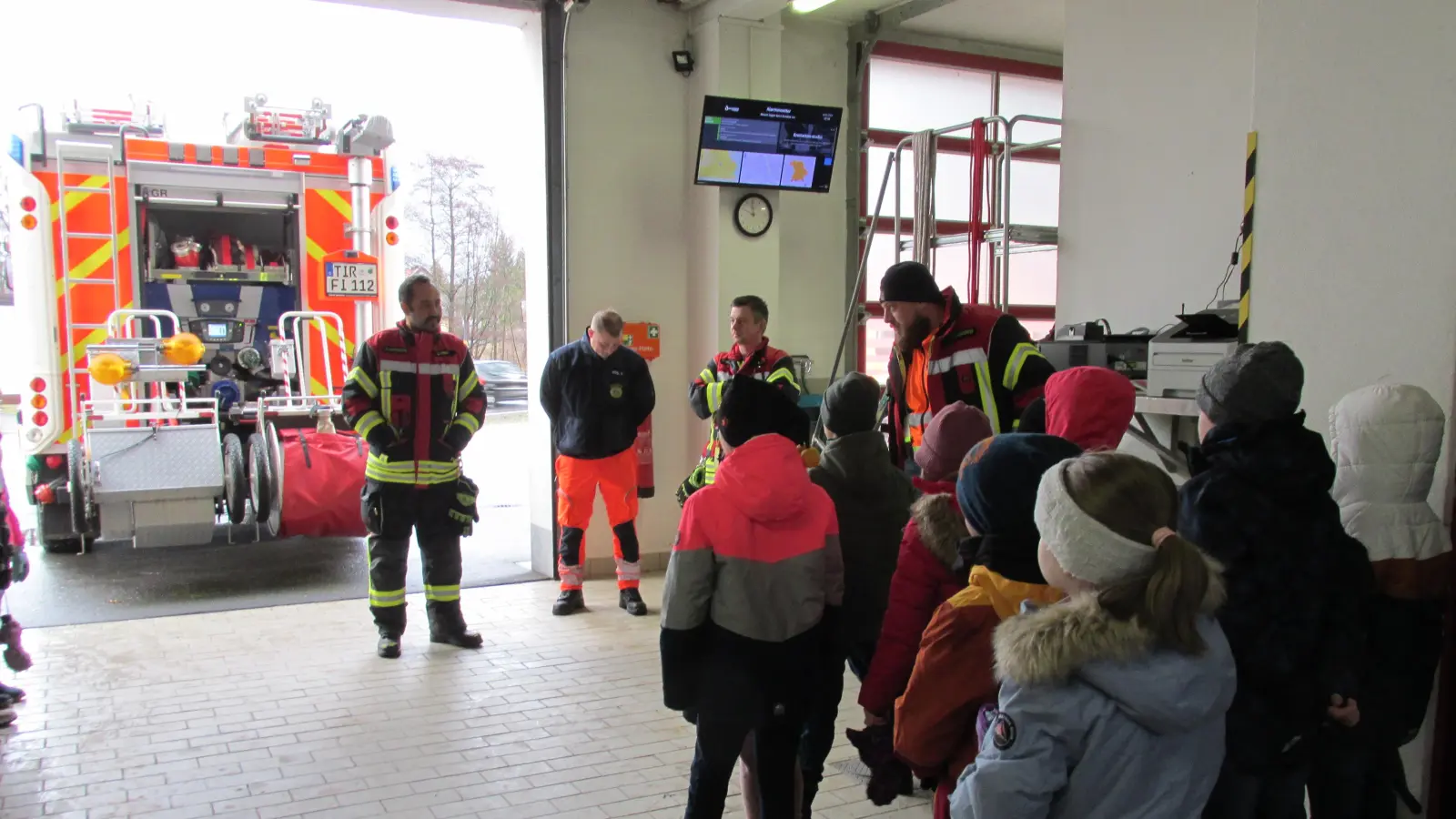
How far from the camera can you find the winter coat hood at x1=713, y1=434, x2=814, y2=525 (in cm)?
252

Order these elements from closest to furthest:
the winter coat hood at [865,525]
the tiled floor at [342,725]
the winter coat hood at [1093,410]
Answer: the winter coat hood at [1093,410] → the winter coat hood at [865,525] → the tiled floor at [342,725]

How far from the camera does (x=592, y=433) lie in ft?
19.2

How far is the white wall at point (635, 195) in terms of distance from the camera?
6547mm

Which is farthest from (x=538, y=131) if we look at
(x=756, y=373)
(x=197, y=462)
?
(x=197, y=462)

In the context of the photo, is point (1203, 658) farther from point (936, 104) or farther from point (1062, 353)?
point (936, 104)

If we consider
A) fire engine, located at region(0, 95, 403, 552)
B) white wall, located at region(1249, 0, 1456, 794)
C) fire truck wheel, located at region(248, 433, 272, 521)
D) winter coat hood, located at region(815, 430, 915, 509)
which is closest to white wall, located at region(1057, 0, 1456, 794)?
white wall, located at region(1249, 0, 1456, 794)

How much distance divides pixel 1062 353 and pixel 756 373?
1570mm

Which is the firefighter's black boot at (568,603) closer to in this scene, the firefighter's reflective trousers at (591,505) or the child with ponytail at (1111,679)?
the firefighter's reflective trousers at (591,505)

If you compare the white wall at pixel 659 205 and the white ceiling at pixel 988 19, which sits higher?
the white ceiling at pixel 988 19

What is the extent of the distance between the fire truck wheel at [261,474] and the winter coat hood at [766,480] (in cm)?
510

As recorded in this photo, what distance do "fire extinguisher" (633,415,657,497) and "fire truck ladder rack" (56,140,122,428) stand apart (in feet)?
12.5

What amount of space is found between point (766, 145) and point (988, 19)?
283cm

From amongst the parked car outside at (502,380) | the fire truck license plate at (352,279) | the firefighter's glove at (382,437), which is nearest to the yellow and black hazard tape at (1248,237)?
the firefighter's glove at (382,437)

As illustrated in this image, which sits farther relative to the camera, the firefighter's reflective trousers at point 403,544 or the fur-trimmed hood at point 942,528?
the firefighter's reflective trousers at point 403,544
